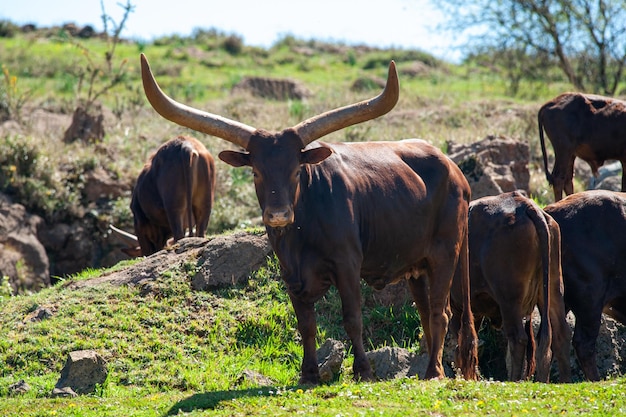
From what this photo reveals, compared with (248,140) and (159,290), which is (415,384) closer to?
(248,140)

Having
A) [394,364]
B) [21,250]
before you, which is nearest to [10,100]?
[21,250]

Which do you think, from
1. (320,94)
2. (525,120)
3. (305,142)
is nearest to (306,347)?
(305,142)

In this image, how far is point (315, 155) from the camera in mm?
8734

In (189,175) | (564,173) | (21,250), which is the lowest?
(21,250)

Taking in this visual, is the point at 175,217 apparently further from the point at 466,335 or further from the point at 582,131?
the point at 582,131

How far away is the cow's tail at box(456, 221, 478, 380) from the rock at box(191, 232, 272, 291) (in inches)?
134

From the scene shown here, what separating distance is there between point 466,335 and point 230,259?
12.6ft

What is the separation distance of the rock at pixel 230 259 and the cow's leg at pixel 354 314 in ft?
12.4

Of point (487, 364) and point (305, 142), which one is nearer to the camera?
point (305, 142)

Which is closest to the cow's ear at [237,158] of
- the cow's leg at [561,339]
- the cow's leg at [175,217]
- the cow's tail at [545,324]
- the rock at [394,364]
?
the rock at [394,364]

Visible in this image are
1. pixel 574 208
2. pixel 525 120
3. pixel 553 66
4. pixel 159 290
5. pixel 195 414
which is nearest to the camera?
pixel 195 414

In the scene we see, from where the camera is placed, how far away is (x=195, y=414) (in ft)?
25.6

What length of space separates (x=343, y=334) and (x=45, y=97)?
61.2ft

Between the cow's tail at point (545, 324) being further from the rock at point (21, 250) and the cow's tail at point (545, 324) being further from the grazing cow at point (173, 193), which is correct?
the rock at point (21, 250)
